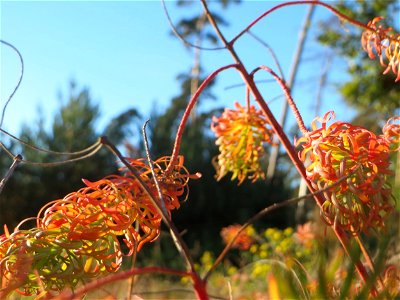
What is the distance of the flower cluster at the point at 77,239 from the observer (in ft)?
1.28

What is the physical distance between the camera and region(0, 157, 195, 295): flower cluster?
39 centimetres

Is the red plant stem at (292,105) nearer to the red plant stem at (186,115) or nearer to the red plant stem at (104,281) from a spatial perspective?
the red plant stem at (186,115)

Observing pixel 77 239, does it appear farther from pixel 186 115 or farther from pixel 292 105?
pixel 292 105

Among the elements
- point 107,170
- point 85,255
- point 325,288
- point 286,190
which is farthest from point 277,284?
point 286,190

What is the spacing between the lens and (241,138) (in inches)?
30.2

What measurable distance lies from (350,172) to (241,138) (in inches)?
12.5

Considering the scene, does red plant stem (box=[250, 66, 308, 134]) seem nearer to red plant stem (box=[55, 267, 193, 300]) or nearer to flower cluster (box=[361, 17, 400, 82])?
flower cluster (box=[361, 17, 400, 82])

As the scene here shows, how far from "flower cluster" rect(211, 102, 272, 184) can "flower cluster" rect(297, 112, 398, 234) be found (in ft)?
0.85

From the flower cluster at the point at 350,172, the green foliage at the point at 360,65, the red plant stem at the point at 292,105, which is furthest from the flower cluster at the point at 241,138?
the green foliage at the point at 360,65

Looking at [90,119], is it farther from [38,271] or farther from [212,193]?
[38,271]

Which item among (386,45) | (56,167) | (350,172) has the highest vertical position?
(56,167)

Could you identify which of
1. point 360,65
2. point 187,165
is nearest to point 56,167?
point 187,165

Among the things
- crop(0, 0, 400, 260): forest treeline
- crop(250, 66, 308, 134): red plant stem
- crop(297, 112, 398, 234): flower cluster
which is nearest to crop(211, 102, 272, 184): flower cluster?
crop(250, 66, 308, 134): red plant stem

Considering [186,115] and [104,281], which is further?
[186,115]
